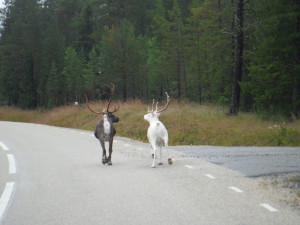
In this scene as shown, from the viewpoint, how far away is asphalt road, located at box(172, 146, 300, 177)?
10.1 metres

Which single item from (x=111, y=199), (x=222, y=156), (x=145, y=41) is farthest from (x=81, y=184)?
(x=145, y=41)

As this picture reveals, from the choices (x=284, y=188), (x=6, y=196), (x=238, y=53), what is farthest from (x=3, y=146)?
(x=238, y=53)

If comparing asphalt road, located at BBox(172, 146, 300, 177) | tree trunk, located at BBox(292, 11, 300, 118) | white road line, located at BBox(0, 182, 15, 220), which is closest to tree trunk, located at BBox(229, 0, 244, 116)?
tree trunk, located at BBox(292, 11, 300, 118)

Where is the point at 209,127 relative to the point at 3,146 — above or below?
above

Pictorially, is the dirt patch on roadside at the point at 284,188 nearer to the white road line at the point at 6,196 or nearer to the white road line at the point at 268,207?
the white road line at the point at 268,207

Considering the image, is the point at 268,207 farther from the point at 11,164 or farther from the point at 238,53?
the point at 238,53

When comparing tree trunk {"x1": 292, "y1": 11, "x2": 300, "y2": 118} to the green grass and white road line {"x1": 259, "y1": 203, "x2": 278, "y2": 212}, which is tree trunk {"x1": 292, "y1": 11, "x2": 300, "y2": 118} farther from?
white road line {"x1": 259, "y1": 203, "x2": 278, "y2": 212}

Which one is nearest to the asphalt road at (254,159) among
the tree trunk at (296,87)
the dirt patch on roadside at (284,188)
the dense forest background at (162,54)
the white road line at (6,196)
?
the dirt patch on roadside at (284,188)

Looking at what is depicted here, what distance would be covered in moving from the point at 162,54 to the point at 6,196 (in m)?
37.5

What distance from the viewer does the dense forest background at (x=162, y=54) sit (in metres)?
23.6

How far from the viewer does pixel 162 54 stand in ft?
146

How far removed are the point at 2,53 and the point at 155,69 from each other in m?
30.9

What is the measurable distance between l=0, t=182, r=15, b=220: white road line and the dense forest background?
616 inches

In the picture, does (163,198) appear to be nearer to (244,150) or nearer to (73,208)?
(73,208)
